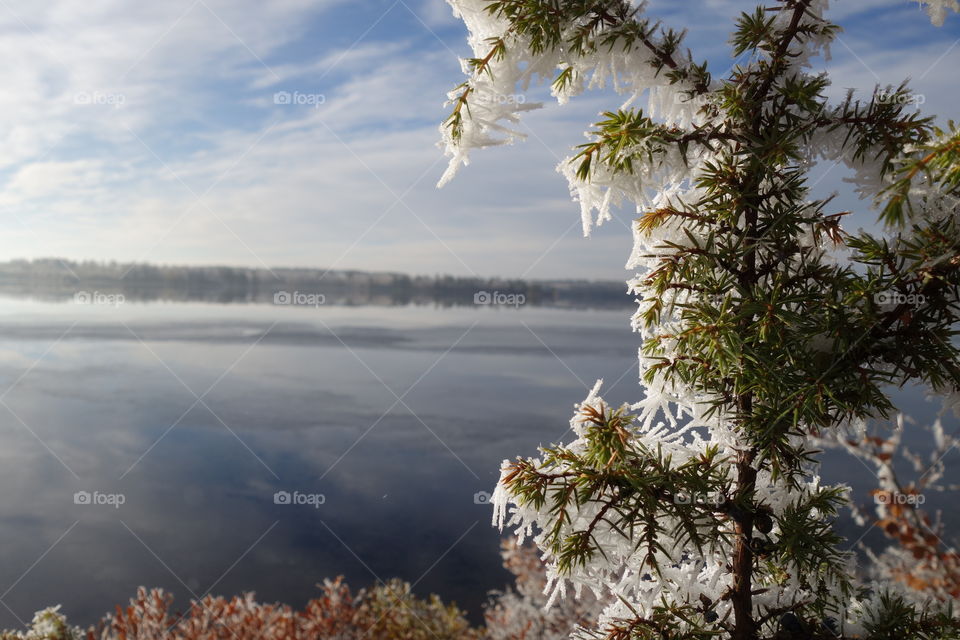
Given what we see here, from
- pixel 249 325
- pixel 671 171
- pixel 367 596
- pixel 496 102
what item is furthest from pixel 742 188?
pixel 249 325

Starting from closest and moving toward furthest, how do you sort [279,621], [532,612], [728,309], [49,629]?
1. [728,309]
2. [49,629]
3. [279,621]
4. [532,612]

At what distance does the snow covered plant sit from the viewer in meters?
1.52

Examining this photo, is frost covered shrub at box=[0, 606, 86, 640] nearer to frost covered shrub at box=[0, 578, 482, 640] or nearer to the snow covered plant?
frost covered shrub at box=[0, 578, 482, 640]

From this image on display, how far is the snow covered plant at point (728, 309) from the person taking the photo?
1520 mm

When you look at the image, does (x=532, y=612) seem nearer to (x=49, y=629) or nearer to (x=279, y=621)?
(x=279, y=621)

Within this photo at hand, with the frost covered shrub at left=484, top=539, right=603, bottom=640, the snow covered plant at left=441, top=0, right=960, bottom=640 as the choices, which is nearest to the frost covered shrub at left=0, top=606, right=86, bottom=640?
A: the frost covered shrub at left=484, top=539, right=603, bottom=640

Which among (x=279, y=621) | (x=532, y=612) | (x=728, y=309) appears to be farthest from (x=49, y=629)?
(x=728, y=309)

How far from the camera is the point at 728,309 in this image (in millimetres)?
1623

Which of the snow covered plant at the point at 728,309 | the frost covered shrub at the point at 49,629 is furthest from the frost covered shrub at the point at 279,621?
the snow covered plant at the point at 728,309

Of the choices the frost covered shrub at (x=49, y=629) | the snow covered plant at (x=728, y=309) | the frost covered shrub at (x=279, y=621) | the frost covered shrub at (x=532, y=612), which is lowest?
the frost covered shrub at (x=532, y=612)

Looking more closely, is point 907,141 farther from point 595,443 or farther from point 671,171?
point 595,443

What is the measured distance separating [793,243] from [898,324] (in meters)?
0.32

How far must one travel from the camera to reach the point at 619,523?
1.61m

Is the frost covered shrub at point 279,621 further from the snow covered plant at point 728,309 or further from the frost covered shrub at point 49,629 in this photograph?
the snow covered plant at point 728,309
